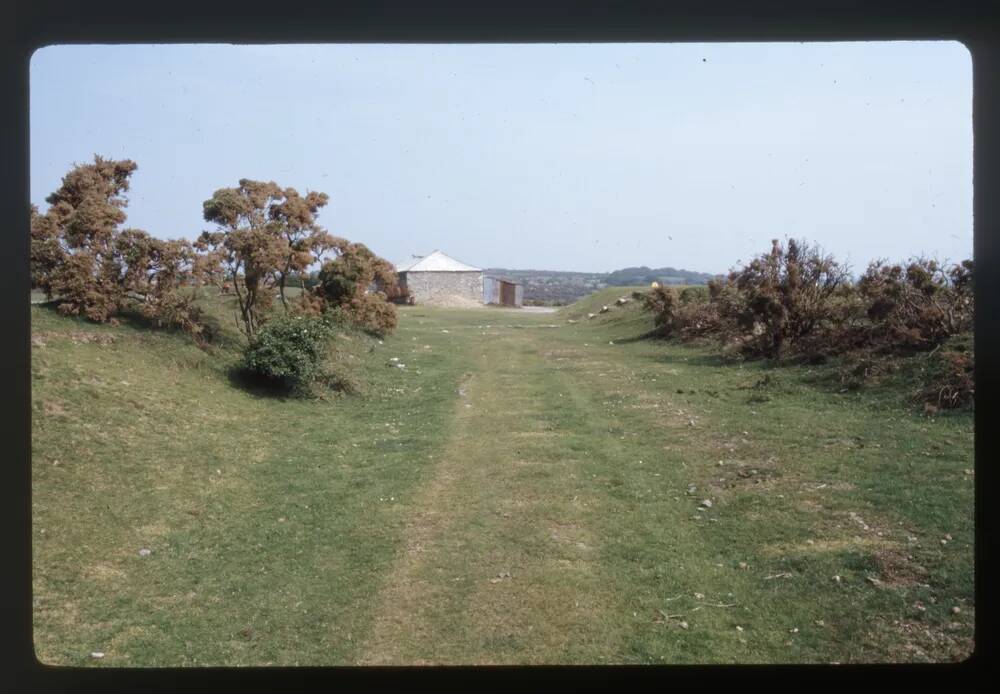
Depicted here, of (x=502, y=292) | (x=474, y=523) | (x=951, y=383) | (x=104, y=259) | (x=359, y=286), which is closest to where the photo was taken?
(x=474, y=523)

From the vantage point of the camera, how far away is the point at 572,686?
431 cm

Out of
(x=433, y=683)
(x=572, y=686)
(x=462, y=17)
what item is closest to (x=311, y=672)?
(x=433, y=683)

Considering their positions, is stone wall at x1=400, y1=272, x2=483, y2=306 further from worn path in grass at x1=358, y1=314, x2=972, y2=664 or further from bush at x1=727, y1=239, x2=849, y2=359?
worn path in grass at x1=358, y1=314, x2=972, y2=664

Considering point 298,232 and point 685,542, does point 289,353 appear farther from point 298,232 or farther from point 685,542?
point 685,542

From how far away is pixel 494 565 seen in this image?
19.8 feet

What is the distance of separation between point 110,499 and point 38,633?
6.36 ft

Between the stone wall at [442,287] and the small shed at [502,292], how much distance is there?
84 cm

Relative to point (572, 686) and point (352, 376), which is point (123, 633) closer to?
point (572, 686)

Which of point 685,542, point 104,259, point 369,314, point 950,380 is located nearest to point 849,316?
point 950,380

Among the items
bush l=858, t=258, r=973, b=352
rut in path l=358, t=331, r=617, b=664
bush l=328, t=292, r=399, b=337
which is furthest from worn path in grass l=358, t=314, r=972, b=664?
bush l=328, t=292, r=399, b=337

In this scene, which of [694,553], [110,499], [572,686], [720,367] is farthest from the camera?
[720,367]

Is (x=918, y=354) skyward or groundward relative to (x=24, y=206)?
groundward

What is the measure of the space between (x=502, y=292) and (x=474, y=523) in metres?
21.5

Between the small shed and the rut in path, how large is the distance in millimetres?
14681
